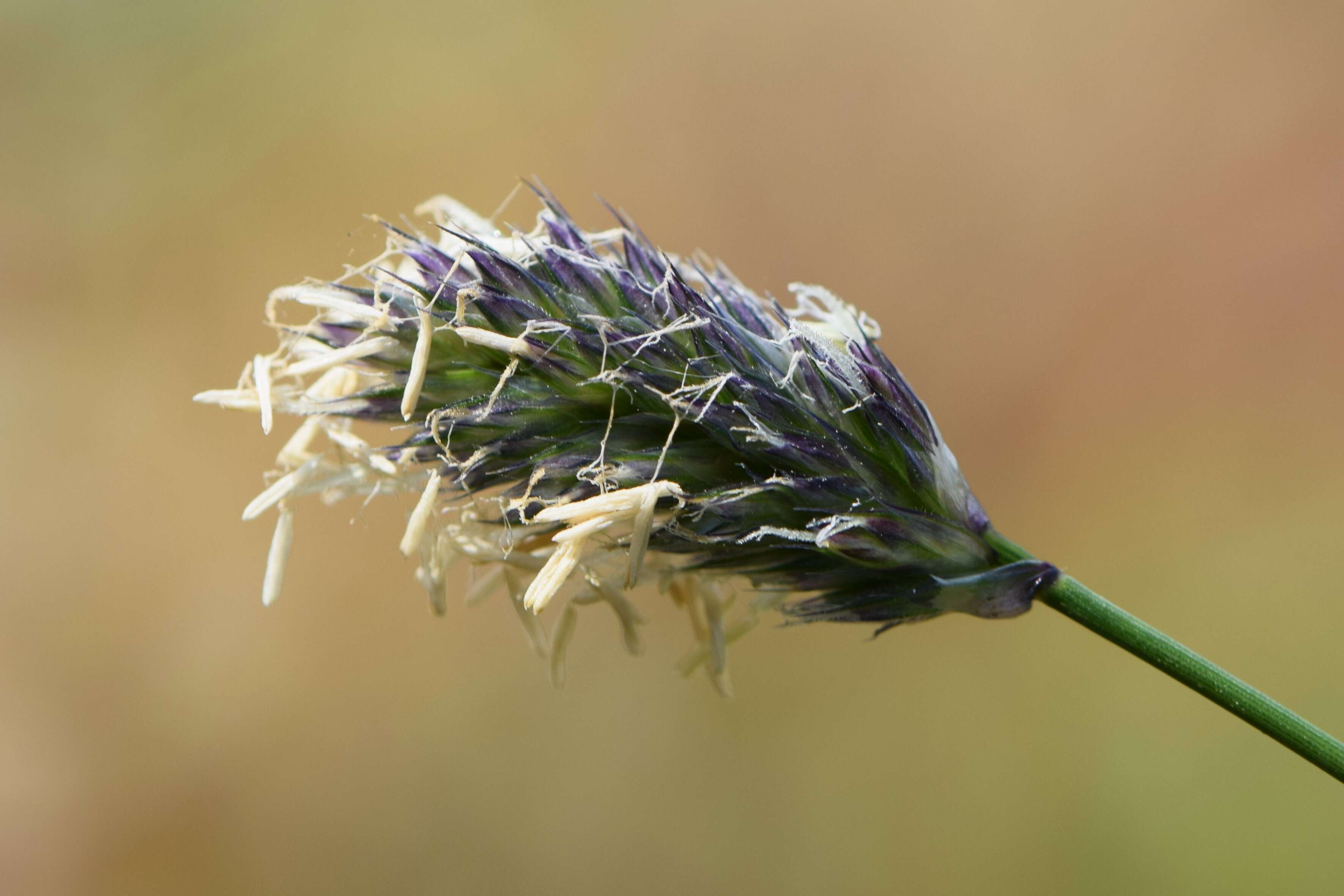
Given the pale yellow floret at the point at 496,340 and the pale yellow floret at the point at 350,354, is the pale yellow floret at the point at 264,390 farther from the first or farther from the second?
the pale yellow floret at the point at 496,340

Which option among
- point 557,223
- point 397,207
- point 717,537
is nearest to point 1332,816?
point 717,537

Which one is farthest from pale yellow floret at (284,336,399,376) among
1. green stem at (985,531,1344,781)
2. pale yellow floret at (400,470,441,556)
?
green stem at (985,531,1344,781)

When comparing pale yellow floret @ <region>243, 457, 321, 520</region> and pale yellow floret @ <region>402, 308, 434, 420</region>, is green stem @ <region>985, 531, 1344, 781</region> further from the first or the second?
pale yellow floret @ <region>243, 457, 321, 520</region>

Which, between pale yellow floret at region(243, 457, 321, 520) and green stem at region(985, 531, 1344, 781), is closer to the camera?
green stem at region(985, 531, 1344, 781)

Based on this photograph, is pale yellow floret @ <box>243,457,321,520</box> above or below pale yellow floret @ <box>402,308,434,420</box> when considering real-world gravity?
below

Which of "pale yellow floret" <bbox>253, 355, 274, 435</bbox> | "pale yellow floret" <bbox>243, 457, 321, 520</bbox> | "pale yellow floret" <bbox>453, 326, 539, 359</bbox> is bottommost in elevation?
"pale yellow floret" <bbox>243, 457, 321, 520</bbox>

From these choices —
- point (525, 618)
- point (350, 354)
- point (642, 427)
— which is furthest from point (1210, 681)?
point (350, 354)

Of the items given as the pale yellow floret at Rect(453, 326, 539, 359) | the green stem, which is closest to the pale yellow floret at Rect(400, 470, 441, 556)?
the pale yellow floret at Rect(453, 326, 539, 359)
